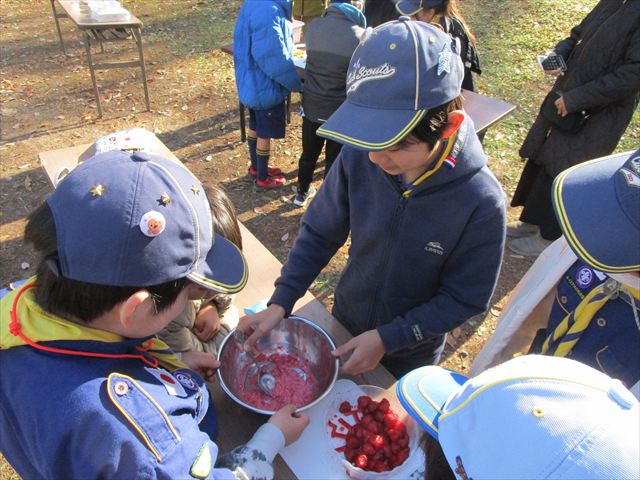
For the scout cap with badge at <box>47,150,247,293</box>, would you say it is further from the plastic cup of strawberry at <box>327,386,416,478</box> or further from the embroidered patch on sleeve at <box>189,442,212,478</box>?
the plastic cup of strawberry at <box>327,386,416,478</box>

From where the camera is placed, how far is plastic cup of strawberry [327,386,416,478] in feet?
4.55

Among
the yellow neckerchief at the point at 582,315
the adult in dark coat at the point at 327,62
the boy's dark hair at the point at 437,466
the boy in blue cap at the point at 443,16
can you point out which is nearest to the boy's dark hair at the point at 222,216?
the boy's dark hair at the point at 437,466

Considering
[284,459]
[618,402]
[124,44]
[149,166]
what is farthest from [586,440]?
[124,44]

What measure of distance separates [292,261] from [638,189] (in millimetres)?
1187

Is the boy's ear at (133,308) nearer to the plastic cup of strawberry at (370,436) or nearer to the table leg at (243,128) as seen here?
the plastic cup of strawberry at (370,436)

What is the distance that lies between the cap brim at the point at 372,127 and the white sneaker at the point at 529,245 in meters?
3.26

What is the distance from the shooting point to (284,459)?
1.43 meters

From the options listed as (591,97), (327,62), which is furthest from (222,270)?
(327,62)

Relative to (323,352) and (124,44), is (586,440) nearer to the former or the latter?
(323,352)

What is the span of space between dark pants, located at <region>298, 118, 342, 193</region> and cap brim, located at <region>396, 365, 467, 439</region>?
10.6 ft

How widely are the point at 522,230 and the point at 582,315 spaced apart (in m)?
2.94

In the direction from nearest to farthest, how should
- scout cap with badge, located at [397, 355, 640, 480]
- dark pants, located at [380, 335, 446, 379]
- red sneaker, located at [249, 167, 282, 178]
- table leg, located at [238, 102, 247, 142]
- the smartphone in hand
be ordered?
scout cap with badge, located at [397, 355, 640, 480], dark pants, located at [380, 335, 446, 379], the smartphone in hand, red sneaker, located at [249, 167, 282, 178], table leg, located at [238, 102, 247, 142]

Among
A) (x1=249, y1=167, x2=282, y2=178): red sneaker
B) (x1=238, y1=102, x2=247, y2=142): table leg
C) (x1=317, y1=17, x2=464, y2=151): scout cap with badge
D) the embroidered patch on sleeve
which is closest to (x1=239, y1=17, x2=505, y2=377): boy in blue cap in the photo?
(x1=317, y1=17, x2=464, y2=151): scout cap with badge

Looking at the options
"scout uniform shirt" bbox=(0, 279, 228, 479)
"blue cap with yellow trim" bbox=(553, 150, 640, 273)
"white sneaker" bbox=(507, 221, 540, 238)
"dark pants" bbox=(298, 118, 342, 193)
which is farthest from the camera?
"dark pants" bbox=(298, 118, 342, 193)
